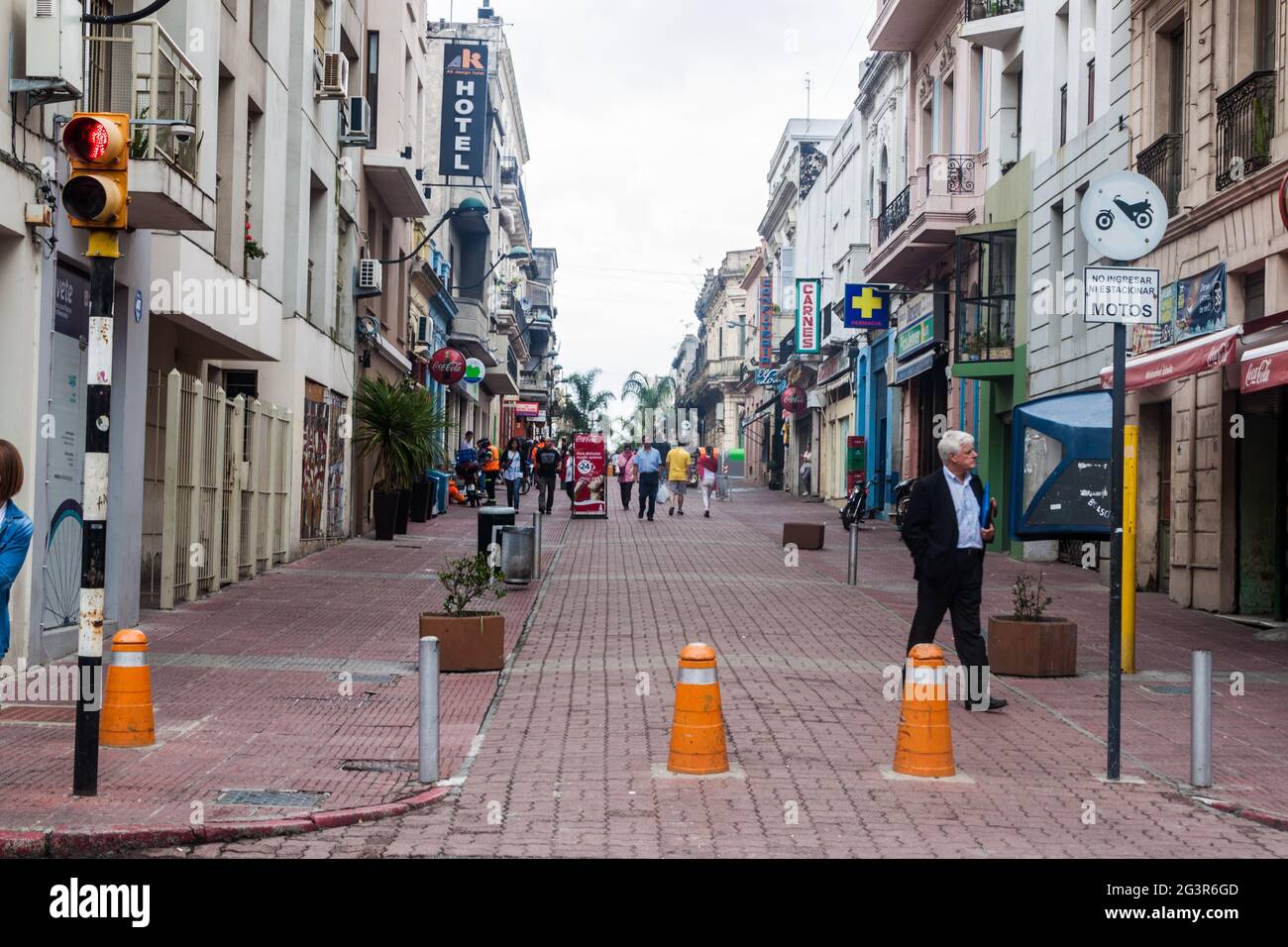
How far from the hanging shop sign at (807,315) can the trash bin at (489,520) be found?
90.3 ft

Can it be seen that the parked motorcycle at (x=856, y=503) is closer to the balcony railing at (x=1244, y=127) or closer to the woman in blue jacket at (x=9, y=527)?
the balcony railing at (x=1244, y=127)

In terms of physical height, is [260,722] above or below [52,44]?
below

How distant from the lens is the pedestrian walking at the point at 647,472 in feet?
100

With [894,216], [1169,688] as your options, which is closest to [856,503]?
[894,216]

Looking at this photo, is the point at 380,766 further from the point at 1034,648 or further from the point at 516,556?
the point at 516,556

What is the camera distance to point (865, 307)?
117ft

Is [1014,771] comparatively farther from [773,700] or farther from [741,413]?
[741,413]

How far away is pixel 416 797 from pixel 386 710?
2791 mm

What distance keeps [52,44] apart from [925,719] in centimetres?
780

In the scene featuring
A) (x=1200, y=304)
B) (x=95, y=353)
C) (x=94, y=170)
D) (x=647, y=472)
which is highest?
(x=1200, y=304)

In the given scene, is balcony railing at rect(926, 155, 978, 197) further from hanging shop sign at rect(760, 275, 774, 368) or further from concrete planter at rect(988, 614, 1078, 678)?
hanging shop sign at rect(760, 275, 774, 368)

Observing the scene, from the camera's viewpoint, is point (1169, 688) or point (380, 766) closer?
point (380, 766)

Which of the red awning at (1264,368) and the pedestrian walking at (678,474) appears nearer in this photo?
the red awning at (1264,368)

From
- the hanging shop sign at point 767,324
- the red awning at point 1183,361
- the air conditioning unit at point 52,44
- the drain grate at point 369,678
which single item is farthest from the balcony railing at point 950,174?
the hanging shop sign at point 767,324
